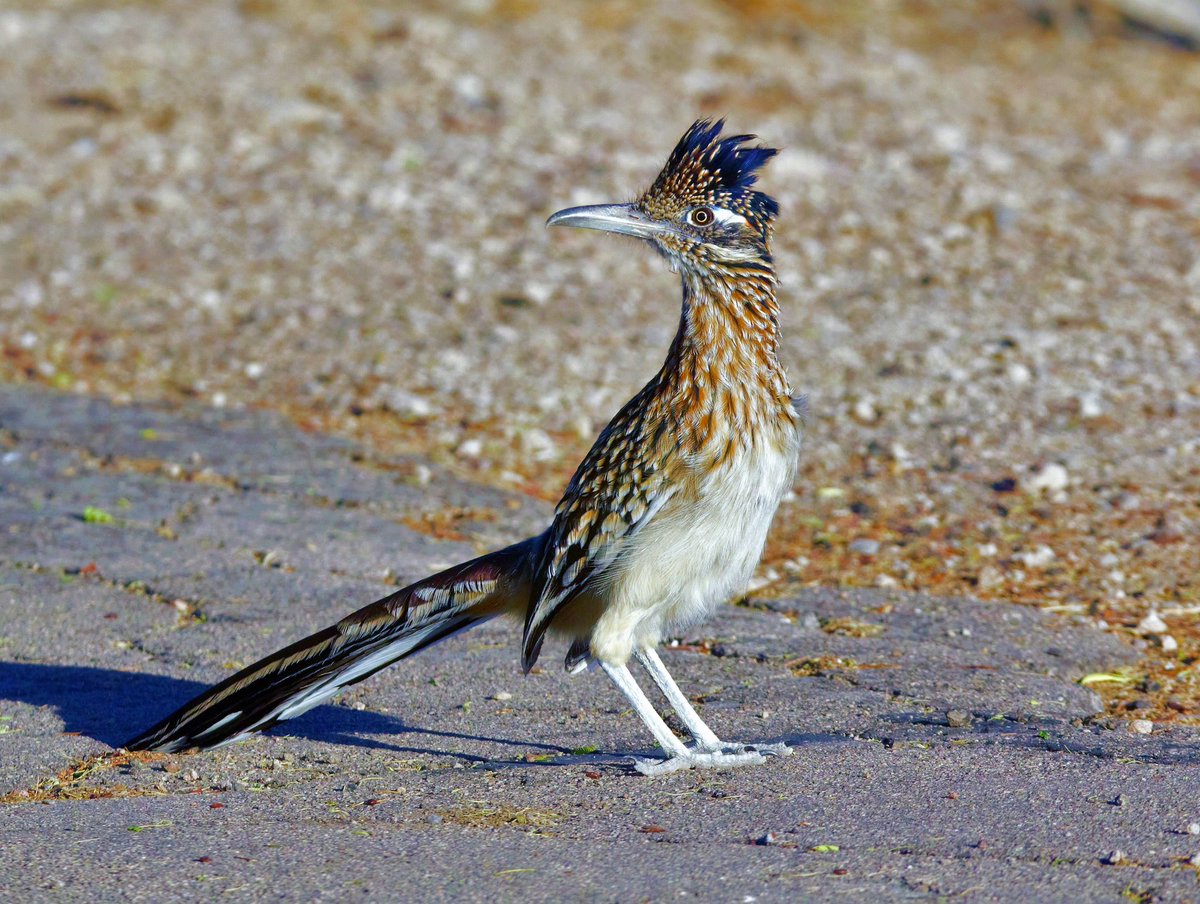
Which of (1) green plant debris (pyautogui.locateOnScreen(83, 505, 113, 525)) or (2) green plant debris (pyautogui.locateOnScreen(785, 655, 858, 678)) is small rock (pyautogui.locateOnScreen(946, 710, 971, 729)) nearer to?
(2) green plant debris (pyautogui.locateOnScreen(785, 655, 858, 678))

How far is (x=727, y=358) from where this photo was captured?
5270 mm

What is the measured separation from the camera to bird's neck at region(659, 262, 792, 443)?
5176 mm

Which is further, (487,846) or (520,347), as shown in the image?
(520,347)

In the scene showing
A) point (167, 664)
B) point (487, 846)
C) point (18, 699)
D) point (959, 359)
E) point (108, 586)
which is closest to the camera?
point (487, 846)

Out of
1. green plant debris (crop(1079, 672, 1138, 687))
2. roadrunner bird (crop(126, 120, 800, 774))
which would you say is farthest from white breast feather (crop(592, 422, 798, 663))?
green plant debris (crop(1079, 672, 1138, 687))

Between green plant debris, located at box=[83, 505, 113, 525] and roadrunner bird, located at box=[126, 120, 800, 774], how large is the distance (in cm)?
262

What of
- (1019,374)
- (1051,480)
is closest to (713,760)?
(1051,480)

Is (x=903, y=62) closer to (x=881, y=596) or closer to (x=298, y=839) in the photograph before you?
(x=881, y=596)

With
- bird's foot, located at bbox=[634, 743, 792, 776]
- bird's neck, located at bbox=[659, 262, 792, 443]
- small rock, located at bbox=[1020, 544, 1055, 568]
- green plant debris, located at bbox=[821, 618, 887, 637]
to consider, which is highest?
bird's neck, located at bbox=[659, 262, 792, 443]

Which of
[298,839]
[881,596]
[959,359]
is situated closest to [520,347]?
[959,359]

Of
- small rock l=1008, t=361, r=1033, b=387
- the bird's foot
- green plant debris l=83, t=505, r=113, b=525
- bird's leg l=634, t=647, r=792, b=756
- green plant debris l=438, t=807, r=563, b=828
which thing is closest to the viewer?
green plant debris l=438, t=807, r=563, b=828

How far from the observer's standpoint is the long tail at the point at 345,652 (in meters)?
5.22

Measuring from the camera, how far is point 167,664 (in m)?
6.18

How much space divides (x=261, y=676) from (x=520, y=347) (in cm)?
518
